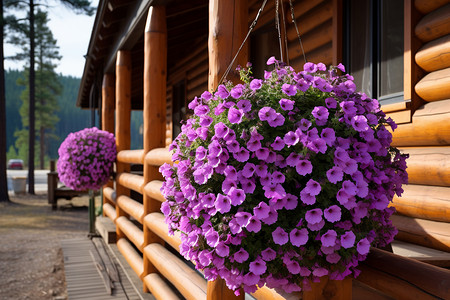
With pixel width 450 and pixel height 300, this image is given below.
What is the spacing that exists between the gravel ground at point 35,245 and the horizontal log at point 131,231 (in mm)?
1176

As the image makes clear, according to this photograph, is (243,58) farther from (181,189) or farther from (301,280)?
(301,280)

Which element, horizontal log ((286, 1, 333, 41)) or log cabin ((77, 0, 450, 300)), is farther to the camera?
horizontal log ((286, 1, 333, 41))

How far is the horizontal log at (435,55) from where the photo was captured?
10.5 feet

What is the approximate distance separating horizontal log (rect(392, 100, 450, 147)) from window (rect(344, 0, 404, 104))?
1.02ft

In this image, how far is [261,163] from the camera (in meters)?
1.75

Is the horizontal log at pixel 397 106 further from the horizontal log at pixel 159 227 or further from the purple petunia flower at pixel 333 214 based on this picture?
the purple petunia flower at pixel 333 214

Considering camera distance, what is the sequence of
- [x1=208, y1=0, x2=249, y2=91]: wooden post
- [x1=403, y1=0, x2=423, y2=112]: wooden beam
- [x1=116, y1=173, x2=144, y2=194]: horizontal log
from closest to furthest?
[x1=208, y1=0, x2=249, y2=91]: wooden post < [x1=403, y1=0, x2=423, y2=112]: wooden beam < [x1=116, y1=173, x2=144, y2=194]: horizontal log

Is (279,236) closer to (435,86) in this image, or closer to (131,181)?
(435,86)

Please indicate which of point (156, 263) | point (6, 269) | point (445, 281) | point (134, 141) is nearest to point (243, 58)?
point (445, 281)

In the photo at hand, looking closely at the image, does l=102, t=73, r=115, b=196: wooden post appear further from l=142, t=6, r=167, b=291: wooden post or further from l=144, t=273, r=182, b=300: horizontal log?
l=144, t=273, r=182, b=300: horizontal log

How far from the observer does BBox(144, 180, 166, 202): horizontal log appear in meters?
4.68

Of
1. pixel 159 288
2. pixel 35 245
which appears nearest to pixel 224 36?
pixel 159 288

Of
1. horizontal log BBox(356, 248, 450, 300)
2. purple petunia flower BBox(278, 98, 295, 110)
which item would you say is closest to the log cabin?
horizontal log BBox(356, 248, 450, 300)

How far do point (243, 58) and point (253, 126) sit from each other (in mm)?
1491
